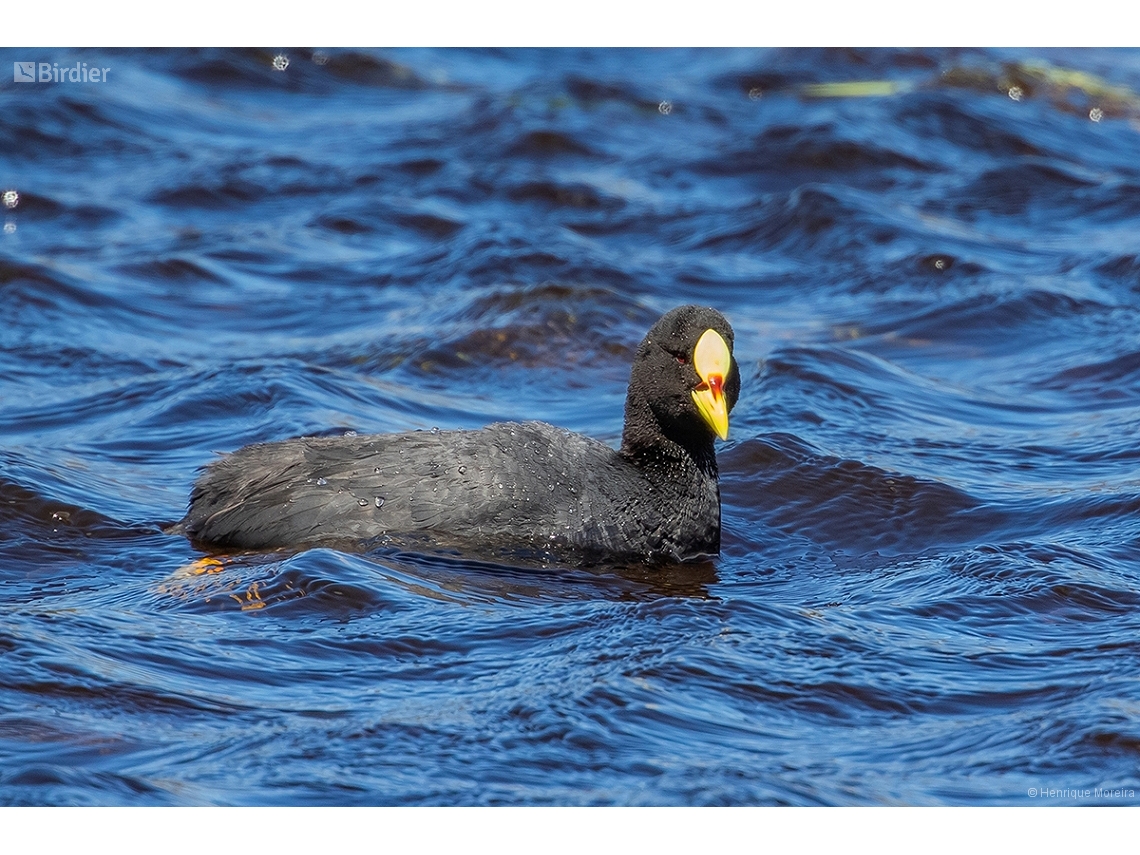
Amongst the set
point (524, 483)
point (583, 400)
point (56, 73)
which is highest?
point (56, 73)

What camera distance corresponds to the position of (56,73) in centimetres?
1557

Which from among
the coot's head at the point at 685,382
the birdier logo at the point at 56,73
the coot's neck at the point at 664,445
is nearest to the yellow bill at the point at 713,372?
the coot's head at the point at 685,382

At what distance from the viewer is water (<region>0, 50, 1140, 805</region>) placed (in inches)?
194

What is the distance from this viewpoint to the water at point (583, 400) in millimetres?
4918

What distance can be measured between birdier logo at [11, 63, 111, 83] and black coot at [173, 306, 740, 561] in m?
10.1

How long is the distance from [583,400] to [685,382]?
2.41 meters

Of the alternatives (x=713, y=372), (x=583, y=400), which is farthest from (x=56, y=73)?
(x=713, y=372)

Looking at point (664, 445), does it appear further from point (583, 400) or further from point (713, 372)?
point (583, 400)

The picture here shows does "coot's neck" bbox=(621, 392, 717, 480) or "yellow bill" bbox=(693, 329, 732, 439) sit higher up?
"yellow bill" bbox=(693, 329, 732, 439)

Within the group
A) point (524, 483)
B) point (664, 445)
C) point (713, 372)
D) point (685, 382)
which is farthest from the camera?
point (664, 445)

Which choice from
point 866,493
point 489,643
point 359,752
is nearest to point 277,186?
point 866,493

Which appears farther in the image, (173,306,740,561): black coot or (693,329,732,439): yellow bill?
(693,329,732,439): yellow bill

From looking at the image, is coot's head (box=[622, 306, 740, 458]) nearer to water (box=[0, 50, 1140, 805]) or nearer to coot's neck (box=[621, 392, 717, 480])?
coot's neck (box=[621, 392, 717, 480])

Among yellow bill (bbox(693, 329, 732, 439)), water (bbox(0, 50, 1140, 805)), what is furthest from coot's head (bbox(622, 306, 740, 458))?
water (bbox(0, 50, 1140, 805))
